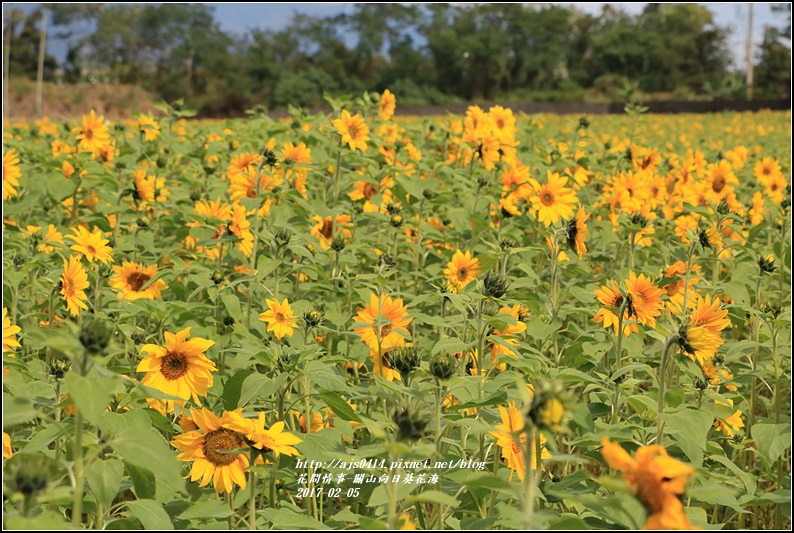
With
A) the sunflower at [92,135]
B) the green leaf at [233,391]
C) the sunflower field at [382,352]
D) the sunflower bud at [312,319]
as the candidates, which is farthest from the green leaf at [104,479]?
the sunflower at [92,135]

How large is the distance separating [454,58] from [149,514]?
39847mm

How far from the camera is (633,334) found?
238 cm

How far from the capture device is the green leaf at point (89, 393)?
102 cm

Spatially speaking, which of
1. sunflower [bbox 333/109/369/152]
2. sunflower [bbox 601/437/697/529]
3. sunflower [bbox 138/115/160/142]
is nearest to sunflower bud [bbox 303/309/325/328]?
sunflower [bbox 601/437/697/529]

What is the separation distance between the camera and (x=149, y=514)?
1273 mm

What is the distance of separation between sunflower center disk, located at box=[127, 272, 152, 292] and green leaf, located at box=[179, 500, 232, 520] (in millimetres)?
1401

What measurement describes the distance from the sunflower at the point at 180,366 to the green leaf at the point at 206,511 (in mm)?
316

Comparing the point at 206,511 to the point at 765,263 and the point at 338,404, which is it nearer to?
the point at 338,404

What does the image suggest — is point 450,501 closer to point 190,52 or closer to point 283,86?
point 283,86

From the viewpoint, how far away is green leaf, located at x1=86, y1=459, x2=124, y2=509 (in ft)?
4.06

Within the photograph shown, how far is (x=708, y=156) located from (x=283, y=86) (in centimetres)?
3020

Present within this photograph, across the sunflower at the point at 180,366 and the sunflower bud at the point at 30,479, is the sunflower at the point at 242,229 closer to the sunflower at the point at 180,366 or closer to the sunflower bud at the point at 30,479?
the sunflower at the point at 180,366

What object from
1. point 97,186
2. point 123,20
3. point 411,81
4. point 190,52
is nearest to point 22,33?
point 123,20

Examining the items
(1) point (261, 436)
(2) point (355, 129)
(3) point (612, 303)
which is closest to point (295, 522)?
(1) point (261, 436)
